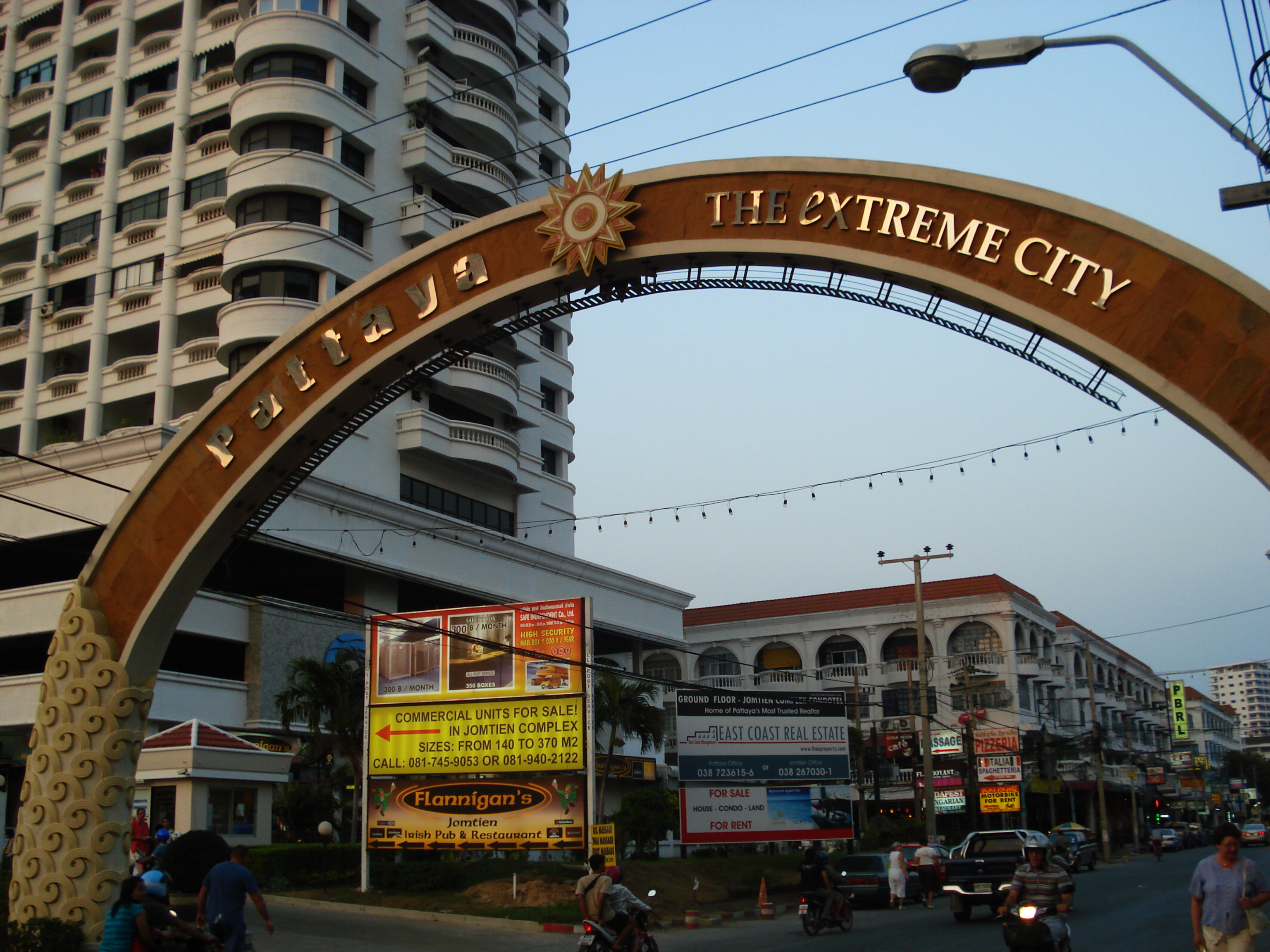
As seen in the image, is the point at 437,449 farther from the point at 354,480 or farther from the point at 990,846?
the point at 990,846

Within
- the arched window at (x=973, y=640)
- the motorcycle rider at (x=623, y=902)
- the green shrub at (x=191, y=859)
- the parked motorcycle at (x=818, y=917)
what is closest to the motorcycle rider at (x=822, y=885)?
the parked motorcycle at (x=818, y=917)

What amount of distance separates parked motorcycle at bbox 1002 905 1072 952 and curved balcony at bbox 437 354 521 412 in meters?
37.2

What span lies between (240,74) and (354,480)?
17474mm

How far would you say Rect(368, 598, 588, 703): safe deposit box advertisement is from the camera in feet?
84.6

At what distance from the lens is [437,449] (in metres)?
46.4

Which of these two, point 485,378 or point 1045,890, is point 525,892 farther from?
point 485,378

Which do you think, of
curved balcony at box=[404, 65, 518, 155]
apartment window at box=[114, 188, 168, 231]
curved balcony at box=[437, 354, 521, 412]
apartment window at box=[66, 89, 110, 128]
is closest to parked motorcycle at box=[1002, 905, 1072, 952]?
curved balcony at box=[437, 354, 521, 412]

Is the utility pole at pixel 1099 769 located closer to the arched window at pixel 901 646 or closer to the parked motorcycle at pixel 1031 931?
the arched window at pixel 901 646

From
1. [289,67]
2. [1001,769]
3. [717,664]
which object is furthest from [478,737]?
[717,664]

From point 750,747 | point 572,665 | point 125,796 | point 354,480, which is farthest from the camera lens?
point 354,480

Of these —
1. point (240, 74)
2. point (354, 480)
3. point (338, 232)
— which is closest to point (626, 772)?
point (354, 480)

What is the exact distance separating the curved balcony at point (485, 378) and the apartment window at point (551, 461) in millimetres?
5973

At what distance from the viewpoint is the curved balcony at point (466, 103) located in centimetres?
4969

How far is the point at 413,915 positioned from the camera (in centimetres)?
2419
